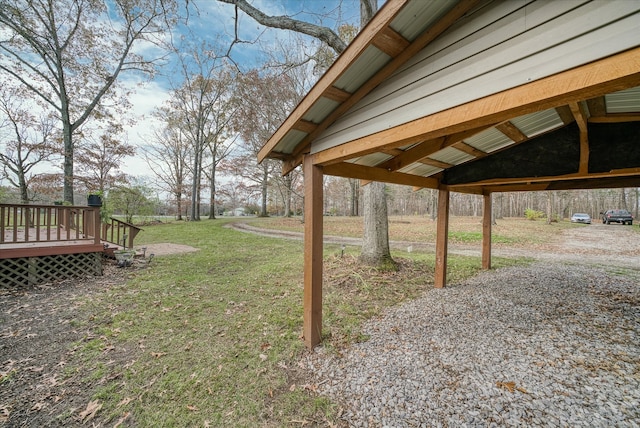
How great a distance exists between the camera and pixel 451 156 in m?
4.05

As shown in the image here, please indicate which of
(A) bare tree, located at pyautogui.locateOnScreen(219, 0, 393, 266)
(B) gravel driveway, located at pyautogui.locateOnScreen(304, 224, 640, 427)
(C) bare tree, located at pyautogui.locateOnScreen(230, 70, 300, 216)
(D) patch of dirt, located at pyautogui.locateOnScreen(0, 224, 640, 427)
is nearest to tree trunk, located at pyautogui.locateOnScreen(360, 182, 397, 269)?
(A) bare tree, located at pyautogui.locateOnScreen(219, 0, 393, 266)

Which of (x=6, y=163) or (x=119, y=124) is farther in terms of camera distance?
(x=119, y=124)

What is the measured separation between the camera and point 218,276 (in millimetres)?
6141

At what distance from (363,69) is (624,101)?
2.80 metres

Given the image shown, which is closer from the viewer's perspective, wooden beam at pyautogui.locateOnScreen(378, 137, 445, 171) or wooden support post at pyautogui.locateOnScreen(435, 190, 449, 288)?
wooden beam at pyautogui.locateOnScreen(378, 137, 445, 171)

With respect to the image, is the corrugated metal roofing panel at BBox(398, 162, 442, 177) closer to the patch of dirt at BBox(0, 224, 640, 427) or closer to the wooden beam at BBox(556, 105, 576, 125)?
the wooden beam at BBox(556, 105, 576, 125)

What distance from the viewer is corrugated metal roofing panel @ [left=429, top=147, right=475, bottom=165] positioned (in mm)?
3734

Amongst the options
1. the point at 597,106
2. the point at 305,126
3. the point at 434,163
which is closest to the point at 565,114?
the point at 597,106

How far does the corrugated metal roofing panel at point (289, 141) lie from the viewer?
2975 mm

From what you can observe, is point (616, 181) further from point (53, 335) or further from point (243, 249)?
point (243, 249)

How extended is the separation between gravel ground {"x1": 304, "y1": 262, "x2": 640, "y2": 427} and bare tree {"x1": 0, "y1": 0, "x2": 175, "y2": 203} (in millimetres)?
13332

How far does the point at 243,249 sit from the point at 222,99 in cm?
1676

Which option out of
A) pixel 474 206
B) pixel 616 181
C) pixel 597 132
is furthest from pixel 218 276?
pixel 474 206

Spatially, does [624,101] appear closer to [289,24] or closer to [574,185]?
[574,185]
